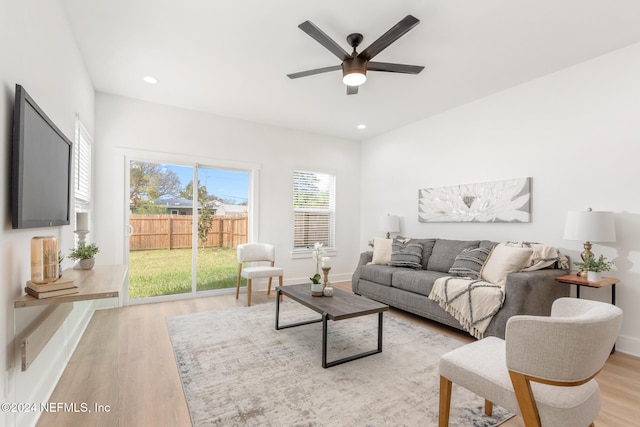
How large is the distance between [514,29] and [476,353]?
2618mm

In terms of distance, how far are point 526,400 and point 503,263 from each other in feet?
7.16

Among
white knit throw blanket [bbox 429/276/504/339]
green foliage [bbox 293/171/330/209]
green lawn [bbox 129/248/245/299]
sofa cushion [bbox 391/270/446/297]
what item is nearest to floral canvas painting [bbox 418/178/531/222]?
sofa cushion [bbox 391/270/446/297]

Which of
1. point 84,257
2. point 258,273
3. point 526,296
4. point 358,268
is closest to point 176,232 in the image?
point 258,273

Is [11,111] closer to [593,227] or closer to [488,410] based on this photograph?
[488,410]

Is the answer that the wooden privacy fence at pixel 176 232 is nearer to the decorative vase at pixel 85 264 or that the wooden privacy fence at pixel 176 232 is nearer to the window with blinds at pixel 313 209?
the window with blinds at pixel 313 209

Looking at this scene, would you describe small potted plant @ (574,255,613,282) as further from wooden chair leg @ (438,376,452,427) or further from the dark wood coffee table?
wooden chair leg @ (438,376,452,427)

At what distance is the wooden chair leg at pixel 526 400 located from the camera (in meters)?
1.32

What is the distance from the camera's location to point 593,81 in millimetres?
3141

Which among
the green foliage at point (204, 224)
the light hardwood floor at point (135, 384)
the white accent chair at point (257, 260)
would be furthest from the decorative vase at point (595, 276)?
the green foliage at point (204, 224)

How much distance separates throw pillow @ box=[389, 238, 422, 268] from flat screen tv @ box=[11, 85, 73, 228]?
368 centimetres

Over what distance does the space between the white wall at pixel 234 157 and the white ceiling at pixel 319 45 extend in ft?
1.17

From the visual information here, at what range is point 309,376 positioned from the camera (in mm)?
2381

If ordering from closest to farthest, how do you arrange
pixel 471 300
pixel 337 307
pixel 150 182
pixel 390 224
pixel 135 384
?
pixel 135 384 → pixel 337 307 → pixel 471 300 → pixel 150 182 → pixel 390 224

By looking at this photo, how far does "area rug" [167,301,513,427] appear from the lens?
6.27 feet
